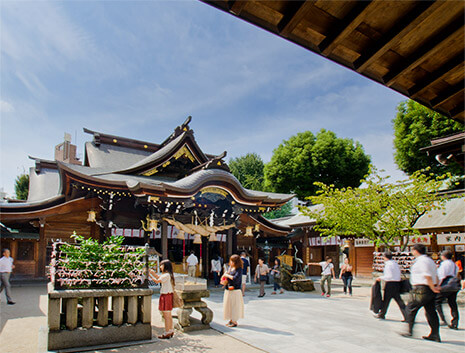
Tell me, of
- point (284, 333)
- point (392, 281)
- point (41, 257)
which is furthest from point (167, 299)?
point (41, 257)

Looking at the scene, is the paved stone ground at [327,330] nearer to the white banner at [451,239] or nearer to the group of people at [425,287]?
the group of people at [425,287]

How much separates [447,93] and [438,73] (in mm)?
299

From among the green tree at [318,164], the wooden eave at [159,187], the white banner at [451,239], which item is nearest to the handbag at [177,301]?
the wooden eave at [159,187]

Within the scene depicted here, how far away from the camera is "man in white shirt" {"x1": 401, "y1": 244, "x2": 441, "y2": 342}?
6375mm

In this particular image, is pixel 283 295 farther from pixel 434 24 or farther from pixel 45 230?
pixel 434 24

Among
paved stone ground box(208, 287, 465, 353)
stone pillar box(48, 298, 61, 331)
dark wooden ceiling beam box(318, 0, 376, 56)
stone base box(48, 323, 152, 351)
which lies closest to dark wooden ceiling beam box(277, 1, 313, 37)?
dark wooden ceiling beam box(318, 0, 376, 56)

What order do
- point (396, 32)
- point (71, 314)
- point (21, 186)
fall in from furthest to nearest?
1. point (21, 186)
2. point (71, 314)
3. point (396, 32)

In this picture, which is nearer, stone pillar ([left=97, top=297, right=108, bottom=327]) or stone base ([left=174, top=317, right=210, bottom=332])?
stone pillar ([left=97, top=297, right=108, bottom=327])

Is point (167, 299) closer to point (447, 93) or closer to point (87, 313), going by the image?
point (87, 313)

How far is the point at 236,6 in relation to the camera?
2.61m

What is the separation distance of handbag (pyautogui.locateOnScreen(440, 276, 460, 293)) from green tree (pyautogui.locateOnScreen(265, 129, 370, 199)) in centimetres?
3155

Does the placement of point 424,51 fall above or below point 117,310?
above

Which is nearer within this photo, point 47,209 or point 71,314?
point 71,314

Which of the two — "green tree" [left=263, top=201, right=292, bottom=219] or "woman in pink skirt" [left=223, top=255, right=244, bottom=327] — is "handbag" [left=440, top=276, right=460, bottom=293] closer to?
"woman in pink skirt" [left=223, top=255, right=244, bottom=327]
